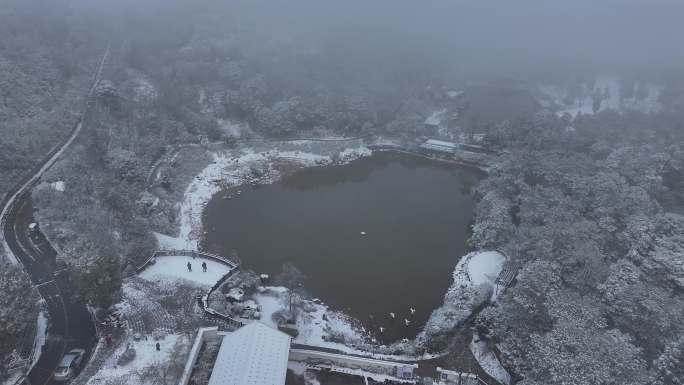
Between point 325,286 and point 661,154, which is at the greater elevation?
point 661,154

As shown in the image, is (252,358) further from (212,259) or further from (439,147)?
(439,147)

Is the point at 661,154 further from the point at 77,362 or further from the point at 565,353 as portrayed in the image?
the point at 77,362

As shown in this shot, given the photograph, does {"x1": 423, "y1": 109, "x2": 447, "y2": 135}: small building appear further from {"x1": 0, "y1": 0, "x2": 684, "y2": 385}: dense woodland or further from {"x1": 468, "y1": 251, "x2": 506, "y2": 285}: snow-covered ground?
{"x1": 468, "y1": 251, "x2": 506, "y2": 285}: snow-covered ground

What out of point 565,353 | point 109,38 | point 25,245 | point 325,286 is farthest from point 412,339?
point 109,38

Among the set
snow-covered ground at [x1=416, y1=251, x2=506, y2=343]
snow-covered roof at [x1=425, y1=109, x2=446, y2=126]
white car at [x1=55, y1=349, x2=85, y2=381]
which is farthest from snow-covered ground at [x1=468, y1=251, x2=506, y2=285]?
snow-covered roof at [x1=425, y1=109, x2=446, y2=126]

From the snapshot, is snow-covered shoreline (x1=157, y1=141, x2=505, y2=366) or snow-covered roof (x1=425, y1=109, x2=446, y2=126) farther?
snow-covered roof (x1=425, y1=109, x2=446, y2=126)

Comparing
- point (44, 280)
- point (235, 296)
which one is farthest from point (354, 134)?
point (44, 280)

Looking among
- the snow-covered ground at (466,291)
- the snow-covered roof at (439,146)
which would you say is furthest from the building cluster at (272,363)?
the snow-covered roof at (439,146)
